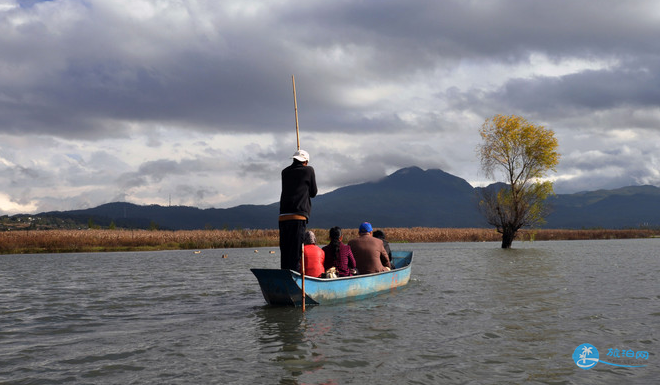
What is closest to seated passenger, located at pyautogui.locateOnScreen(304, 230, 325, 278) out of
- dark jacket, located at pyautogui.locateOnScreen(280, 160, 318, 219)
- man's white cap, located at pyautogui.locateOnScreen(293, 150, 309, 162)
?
dark jacket, located at pyautogui.locateOnScreen(280, 160, 318, 219)

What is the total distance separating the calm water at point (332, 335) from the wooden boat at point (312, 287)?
309 millimetres

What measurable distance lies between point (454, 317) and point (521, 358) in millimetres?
3585

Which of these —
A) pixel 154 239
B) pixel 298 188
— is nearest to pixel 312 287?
pixel 298 188

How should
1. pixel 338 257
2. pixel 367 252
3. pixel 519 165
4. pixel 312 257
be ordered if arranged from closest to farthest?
pixel 312 257 < pixel 338 257 < pixel 367 252 < pixel 519 165

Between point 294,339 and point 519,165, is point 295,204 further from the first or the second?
point 519,165

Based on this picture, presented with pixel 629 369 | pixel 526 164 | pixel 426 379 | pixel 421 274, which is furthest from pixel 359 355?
pixel 526 164

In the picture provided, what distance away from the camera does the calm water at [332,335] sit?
717 centimetres

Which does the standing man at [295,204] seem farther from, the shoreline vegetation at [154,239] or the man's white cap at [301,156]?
the shoreline vegetation at [154,239]

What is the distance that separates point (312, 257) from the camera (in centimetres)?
1338

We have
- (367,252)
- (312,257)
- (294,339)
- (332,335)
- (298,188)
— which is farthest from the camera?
(367,252)

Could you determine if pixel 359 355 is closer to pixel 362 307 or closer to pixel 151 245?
pixel 362 307

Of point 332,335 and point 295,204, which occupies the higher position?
point 295,204

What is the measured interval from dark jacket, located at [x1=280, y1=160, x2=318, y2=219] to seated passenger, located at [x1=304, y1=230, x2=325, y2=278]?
950 mm

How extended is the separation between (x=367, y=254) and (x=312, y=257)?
8.26 ft
